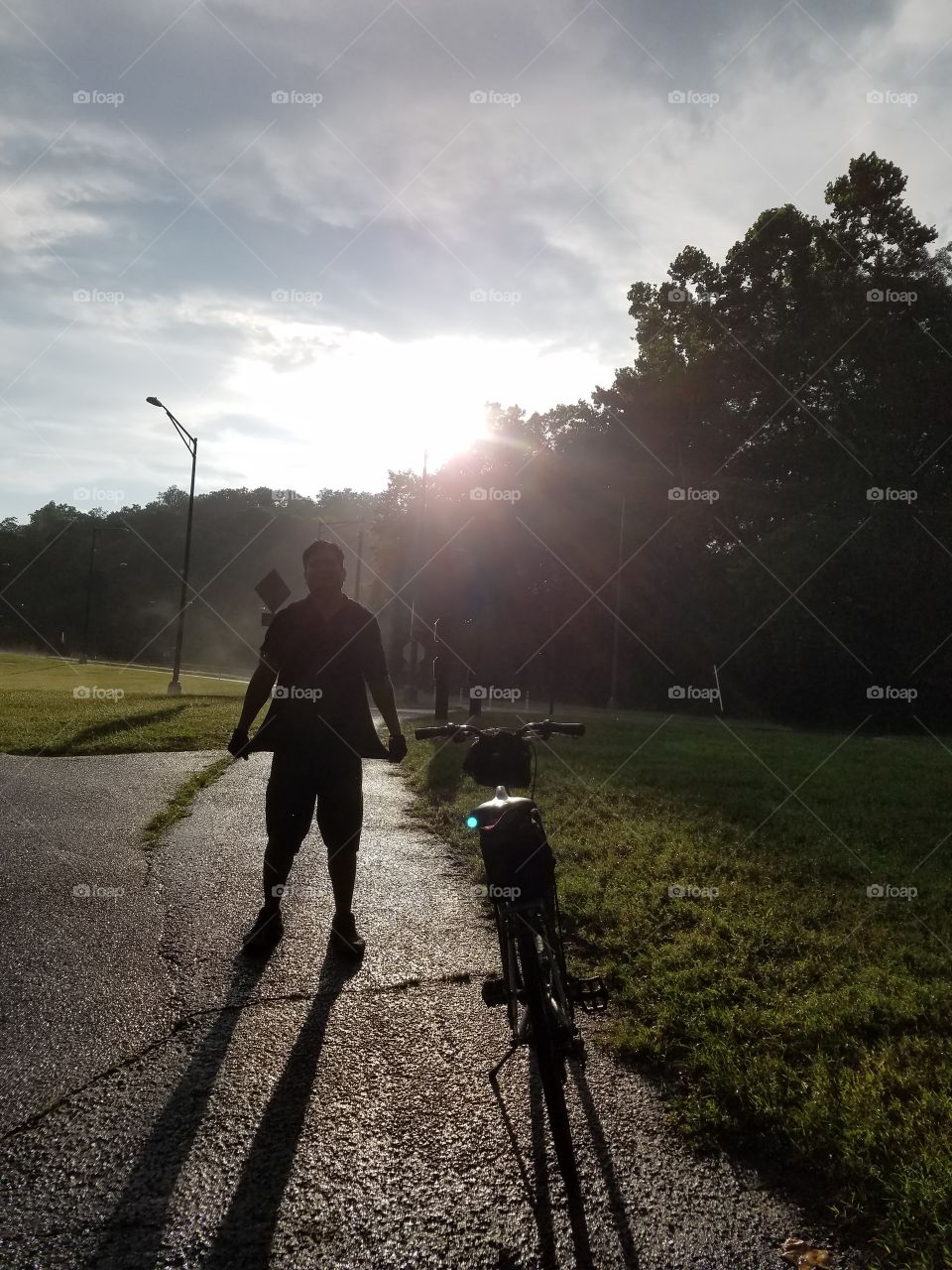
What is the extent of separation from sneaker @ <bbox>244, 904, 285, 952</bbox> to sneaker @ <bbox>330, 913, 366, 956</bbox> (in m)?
0.32

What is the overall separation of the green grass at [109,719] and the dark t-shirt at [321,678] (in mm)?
10694

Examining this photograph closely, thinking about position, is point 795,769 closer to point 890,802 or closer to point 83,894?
point 890,802

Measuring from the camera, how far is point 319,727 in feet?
16.5

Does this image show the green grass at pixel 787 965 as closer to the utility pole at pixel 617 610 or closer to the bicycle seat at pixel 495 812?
the bicycle seat at pixel 495 812

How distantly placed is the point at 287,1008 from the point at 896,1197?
2.61m

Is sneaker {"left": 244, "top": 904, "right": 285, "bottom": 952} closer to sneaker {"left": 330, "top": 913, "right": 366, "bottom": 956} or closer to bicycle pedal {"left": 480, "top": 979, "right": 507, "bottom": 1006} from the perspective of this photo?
sneaker {"left": 330, "top": 913, "right": 366, "bottom": 956}

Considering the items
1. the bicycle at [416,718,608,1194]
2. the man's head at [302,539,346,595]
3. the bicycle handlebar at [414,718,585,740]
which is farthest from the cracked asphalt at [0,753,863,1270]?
the man's head at [302,539,346,595]

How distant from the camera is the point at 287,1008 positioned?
4.35 meters

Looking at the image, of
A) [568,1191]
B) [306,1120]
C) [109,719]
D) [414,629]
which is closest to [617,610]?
[414,629]

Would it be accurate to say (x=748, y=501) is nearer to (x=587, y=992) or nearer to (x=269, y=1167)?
(x=587, y=992)

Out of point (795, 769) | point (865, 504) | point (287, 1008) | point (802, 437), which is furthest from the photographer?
point (802, 437)

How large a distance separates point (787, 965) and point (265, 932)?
288 cm

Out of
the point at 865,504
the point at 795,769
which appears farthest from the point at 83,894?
the point at 865,504

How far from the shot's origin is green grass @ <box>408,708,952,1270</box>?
3.16 meters
